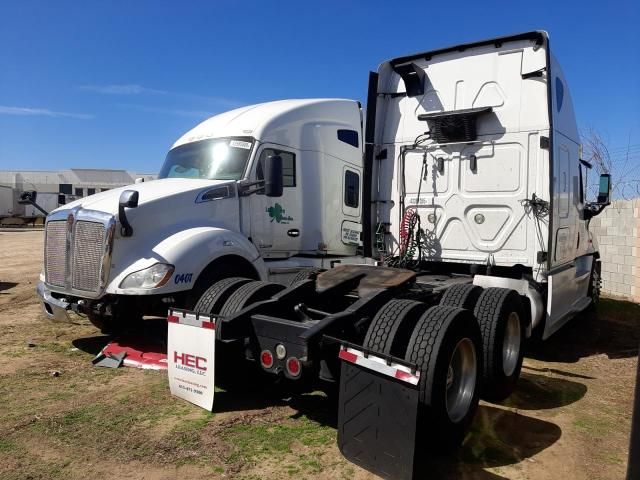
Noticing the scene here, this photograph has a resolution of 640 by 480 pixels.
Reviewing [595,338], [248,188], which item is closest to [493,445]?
[248,188]

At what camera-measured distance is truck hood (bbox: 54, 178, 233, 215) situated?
5797 millimetres

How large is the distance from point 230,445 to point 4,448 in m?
1.57

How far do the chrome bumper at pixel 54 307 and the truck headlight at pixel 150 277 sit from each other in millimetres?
964

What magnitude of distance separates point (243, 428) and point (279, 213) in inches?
155

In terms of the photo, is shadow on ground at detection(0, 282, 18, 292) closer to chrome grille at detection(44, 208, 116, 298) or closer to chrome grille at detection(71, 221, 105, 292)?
chrome grille at detection(44, 208, 116, 298)

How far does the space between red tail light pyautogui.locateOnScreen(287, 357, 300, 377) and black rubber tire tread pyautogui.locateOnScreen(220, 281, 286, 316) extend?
80 cm

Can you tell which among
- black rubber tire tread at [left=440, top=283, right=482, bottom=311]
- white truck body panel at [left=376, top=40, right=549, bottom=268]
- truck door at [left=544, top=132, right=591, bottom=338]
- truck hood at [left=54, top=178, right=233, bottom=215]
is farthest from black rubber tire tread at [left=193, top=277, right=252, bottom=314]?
truck door at [left=544, top=132, right=591, bottom=338]

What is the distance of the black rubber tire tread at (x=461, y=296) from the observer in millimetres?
4555

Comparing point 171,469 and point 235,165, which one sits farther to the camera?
point 235,165

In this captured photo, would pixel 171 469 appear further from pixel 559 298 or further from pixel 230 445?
pixel 559 298

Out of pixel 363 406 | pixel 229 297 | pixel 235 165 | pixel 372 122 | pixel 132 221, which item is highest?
pixel 372 122

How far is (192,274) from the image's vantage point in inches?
216

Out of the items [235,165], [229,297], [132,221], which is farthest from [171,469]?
[235,165]

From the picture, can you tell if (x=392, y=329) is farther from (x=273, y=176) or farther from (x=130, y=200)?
(x=273, y=176)
